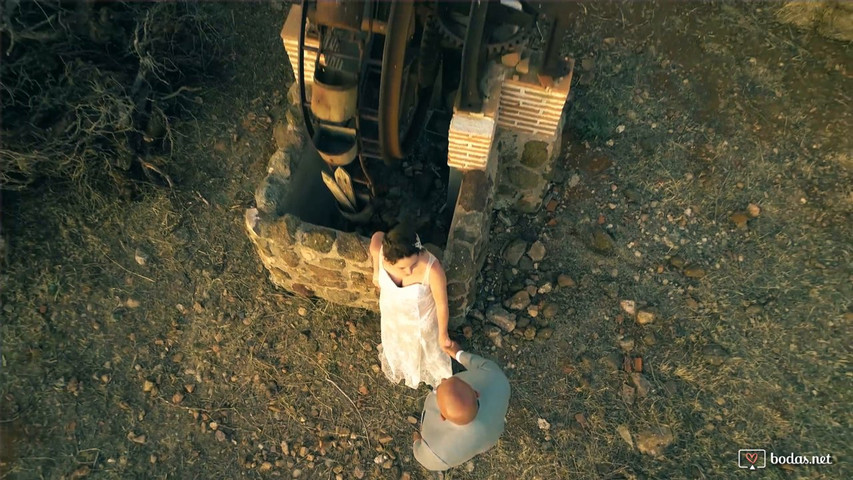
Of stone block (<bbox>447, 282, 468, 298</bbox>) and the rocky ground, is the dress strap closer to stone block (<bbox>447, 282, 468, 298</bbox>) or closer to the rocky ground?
stone block (<bbox>447, 282, 468, 298</bbox>)

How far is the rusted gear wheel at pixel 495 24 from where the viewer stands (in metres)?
3.34

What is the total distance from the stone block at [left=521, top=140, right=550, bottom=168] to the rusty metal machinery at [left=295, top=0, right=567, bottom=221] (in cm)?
71

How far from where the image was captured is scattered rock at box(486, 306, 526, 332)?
423 cm

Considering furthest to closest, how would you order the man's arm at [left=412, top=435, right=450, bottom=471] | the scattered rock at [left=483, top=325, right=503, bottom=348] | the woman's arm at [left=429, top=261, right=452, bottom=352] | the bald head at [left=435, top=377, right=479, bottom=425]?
1. the scattered rock at [left=483, top=325, right=503, bottom=348]
2. the woman's arm at [left=429, top=261, right=452, bottom=352]
3. the man's arm at [left=412, top=435, right=450, bottom=471]
4. the bald head at [left=435, top=377, right=479, bottom=425]

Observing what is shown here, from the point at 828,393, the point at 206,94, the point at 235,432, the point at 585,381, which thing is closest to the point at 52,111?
the point at 206,94

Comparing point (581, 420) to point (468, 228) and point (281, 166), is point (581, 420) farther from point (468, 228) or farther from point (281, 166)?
point (281, 166)

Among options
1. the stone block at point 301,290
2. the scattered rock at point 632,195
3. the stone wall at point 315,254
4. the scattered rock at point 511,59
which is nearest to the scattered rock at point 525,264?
the scattered rock at point 632,195

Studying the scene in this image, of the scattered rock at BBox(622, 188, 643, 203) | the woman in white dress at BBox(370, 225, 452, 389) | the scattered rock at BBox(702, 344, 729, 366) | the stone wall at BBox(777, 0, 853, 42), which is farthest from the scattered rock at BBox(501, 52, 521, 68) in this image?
the stone wall at BBox(777, 0, 853, 42)

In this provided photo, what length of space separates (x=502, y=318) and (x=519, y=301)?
21 centimetres

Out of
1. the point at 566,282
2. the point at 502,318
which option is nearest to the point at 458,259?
the point at 502,318

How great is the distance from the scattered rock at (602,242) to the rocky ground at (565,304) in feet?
0.06

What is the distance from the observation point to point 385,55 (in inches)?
122

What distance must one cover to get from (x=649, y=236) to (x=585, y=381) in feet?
4.44

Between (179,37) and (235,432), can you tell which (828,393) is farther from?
(179,37)
